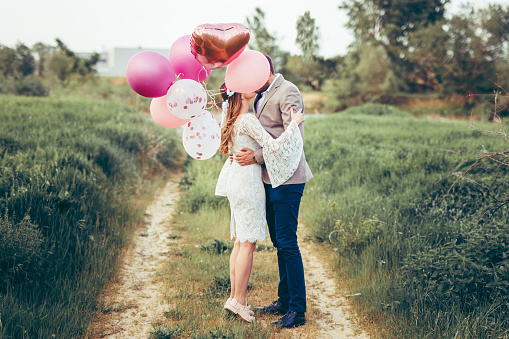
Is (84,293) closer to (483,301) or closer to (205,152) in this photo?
(205,152)

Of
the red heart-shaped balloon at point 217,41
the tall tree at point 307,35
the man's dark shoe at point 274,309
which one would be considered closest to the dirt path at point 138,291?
the man's dark shoe at point 274,309

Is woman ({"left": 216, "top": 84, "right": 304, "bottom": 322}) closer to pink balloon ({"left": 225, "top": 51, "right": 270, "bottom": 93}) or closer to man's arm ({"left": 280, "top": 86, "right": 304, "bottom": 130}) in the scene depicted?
man's arm ({"left": 280, "top": 86, "right": 304, "bottom": 130})

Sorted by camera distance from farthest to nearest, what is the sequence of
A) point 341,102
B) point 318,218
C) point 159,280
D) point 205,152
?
point 341,102, point 318,218, point 159,280, point 205,152

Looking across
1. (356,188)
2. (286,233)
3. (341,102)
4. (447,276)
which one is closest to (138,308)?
(286,233)

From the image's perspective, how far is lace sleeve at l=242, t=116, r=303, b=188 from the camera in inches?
120

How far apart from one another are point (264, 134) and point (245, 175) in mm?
395

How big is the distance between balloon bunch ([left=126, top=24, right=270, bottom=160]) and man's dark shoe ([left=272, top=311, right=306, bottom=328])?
1.50 metres

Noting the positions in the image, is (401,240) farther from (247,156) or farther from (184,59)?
(184,59)

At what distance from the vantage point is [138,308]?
3.60 meters

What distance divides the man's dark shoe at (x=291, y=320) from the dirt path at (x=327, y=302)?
0.20m

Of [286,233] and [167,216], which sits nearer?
[286,233]

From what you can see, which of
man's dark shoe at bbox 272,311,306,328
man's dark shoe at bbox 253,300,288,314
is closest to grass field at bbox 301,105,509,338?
man's dark shoe at bbox 272,311,306,328

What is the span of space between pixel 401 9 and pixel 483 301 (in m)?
40.2

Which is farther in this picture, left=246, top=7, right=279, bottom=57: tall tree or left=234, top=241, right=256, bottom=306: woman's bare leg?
left=246, top=7, right=279, bottom=57: tall tree
